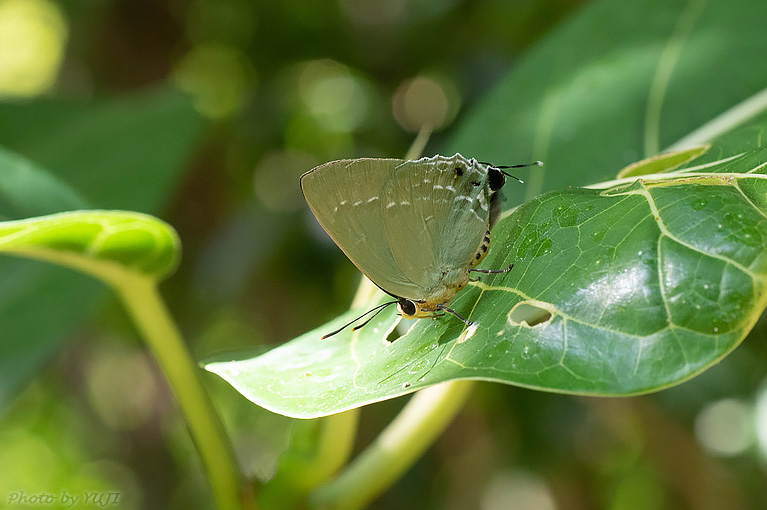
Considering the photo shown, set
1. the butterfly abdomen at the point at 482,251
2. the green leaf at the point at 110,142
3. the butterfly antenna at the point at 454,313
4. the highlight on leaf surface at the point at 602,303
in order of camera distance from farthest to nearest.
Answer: the green leaf at the point at 110,142 → the butterfly abdomen at the point at 482,251 → the butterfly antenna at the point at 454,313 → the highlight on leaf surface at the point at 602,303

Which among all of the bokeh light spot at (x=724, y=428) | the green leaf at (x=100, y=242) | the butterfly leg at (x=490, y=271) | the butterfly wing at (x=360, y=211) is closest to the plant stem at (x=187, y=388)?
the green leaf at (x=100, y=242)

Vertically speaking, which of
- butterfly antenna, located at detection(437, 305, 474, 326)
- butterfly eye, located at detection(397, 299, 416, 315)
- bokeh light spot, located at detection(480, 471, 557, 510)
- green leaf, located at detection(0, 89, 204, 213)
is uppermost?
butterfly antenna, located at detection(437, 305, 474, 326)

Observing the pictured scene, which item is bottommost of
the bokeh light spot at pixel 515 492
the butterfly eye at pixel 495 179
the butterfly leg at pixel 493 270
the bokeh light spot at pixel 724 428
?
the bokeh light spot at pixel 515 492

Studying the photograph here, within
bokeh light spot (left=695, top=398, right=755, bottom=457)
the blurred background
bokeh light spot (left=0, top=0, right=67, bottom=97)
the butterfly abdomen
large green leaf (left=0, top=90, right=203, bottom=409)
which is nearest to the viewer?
the butterfly abdomen

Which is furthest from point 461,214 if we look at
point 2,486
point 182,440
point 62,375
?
point 2,486

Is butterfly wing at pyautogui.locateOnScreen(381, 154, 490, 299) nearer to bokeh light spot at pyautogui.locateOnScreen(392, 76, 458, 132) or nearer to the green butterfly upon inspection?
the green butterfly

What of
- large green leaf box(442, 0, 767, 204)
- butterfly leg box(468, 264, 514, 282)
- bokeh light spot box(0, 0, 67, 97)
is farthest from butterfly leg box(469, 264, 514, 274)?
bokeh light spot box(0, 0, 67, 97)

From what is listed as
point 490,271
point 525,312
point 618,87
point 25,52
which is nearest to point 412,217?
point 490,271

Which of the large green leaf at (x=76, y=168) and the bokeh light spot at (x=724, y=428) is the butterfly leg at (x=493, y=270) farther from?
the bokeh light spot at (x=724, y=428)
